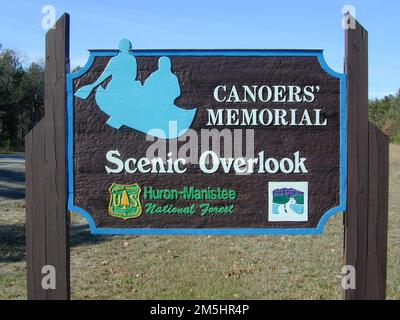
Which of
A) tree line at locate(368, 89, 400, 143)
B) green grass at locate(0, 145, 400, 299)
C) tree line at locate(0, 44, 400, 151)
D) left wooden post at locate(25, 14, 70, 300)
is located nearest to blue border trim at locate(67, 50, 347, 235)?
left wooden post at locate(25, 14, 70, 300)

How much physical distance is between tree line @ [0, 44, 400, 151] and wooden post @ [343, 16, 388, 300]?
49144mm

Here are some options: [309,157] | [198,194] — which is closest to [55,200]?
[198,194]

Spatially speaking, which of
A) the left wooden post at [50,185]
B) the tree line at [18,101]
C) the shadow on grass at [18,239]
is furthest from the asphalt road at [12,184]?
the tree line at [18,101]

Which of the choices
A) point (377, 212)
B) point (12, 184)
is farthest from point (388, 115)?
point (377, 212)

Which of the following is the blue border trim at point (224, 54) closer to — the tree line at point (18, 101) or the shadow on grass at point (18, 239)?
the shadow on grass at point (18, 239)

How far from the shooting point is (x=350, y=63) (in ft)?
11.2

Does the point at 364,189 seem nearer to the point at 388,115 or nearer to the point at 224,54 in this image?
the point at 224,54

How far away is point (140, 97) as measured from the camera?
3.49 metres

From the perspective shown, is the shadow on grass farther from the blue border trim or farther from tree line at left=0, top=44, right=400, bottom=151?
tree line at left=0, top=44, right=400, bottom=151

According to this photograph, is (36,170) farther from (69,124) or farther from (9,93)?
(9,93)

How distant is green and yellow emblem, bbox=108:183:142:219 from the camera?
3.50 meters

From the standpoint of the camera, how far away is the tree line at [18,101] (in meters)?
54.0

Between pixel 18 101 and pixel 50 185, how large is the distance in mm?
57463

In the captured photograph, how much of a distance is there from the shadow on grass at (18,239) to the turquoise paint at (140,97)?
148 inches
